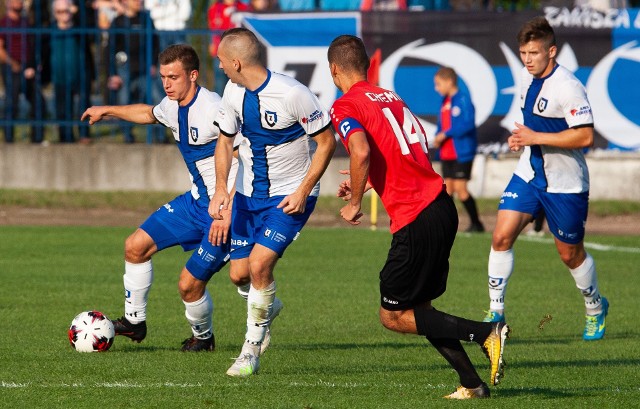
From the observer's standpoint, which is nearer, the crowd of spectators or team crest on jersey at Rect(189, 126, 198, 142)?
team crest on jersey at Rect(189, 126, 198, 142)

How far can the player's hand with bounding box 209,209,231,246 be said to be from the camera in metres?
8.13

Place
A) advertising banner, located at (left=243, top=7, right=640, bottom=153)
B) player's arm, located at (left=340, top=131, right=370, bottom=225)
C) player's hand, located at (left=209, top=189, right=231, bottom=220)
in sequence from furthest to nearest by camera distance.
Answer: advertising banner, located at (left=243, top=7, right=640, bottom=153) → player's hand, located at (left=209, top=189, right=231, bottom=220) → player's arm, located at (left=340, top=131, right=370, bottom=225)

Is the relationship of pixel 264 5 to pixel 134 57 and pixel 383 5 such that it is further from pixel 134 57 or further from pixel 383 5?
pixel 134 57

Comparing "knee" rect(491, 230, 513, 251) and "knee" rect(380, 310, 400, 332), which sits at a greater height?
"knee" rect(380, 310, 400, 332)

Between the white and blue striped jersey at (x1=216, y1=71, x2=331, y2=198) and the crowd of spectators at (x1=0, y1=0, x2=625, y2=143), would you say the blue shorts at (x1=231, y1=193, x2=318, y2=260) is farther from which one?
the crowd of spectators at (x1=0, y1=0, x2=625, y2=143)

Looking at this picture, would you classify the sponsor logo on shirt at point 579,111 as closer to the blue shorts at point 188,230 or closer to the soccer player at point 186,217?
the soccer player at point 186,217

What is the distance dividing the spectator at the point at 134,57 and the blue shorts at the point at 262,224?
1261cm

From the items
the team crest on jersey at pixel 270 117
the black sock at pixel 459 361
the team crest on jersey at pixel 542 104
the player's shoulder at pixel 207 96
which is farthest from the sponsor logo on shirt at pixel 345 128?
the team crest on jersey at pixel 542 104

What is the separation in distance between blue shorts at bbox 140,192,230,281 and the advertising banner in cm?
1103

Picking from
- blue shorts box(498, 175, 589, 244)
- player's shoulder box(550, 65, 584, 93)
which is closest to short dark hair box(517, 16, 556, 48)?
player's shoulder box(550, 65, 584, 93)

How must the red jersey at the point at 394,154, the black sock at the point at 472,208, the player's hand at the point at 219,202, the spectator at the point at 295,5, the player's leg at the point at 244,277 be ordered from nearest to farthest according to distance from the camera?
1. the red jersey at the point at 394,154
2. the player's hand at the point at 219,202
3. the player's leg at the point at 244,277
4. the black sock at the point at 472,208
5. the spectator at the point at 295,5

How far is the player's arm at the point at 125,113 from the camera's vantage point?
9.08m

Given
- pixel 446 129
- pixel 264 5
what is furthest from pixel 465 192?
pixel 264 5

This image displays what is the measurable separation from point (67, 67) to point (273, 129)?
13.2m
